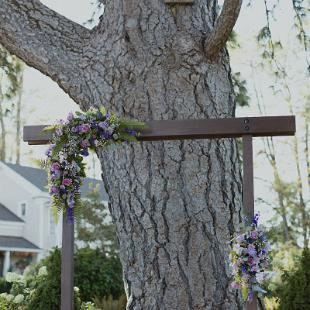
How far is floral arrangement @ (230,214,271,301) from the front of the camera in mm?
3240

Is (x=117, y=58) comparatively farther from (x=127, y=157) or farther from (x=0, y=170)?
(x=0, y=170)

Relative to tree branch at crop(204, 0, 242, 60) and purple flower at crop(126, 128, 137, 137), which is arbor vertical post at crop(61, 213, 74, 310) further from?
tree branch at crop(204, 0, 242, 60)

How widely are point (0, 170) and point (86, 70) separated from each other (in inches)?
803

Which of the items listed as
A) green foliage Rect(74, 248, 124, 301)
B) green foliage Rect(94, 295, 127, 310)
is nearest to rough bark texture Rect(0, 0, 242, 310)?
green foliage Rect(94, 295, 127, 310)

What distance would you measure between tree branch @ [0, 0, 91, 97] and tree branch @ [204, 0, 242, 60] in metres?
0.99

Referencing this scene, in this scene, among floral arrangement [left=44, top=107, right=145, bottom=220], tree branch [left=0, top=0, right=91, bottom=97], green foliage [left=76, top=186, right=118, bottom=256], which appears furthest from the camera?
green foliage [left=76, top=186, right=118, bottom=256]

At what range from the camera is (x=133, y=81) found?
4.38 metres

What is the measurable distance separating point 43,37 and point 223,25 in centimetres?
138

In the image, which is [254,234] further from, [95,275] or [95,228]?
[95,228]

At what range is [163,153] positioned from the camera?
4.25 m

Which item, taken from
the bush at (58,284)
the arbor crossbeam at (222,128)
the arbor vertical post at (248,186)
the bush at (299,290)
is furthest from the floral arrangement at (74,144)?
the bush at (299,290)

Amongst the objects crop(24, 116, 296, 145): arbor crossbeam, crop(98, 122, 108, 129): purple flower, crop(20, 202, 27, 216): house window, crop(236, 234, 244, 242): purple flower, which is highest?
crop(20, 202, 27, 216): house window

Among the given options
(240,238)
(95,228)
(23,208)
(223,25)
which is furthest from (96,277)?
(23,208)

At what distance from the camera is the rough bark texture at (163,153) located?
4.10 meters
